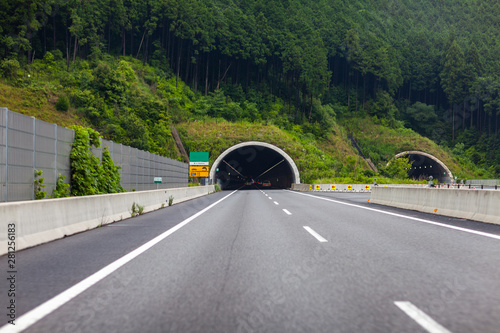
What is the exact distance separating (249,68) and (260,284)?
87.6 metres

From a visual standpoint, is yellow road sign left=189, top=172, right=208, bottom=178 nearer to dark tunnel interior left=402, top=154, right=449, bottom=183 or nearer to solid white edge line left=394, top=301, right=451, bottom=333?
solid white edge line left=394, top=301, right=451, bottom=333

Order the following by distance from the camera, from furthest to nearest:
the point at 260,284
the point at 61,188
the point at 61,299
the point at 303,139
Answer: the point at 303,139
the point at 61,188
the point at 260,284
the point at 61,299

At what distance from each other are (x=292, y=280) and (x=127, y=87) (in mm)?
56545

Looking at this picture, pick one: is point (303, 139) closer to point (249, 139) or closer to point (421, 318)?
point (249, 139)

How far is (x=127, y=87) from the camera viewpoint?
5684cm

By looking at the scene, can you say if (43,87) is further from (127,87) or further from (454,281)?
Answer: (454,281)

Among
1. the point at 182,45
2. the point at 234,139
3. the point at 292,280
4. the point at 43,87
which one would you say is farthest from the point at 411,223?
the point at 182,45

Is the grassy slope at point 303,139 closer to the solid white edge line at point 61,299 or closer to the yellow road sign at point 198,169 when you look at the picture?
the yellow road sign at point 198,169

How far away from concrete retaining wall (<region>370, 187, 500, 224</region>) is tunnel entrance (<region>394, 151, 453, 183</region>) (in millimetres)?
55548

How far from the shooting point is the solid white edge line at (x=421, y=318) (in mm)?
3205

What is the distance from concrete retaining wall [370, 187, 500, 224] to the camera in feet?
34.7

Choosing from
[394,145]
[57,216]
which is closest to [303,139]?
[394,145]

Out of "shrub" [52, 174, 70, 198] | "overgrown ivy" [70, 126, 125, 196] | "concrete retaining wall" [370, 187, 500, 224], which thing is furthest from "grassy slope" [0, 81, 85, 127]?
"concrete retaining wall" [370, 187, 500, 224]

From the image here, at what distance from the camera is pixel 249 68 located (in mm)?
89062
